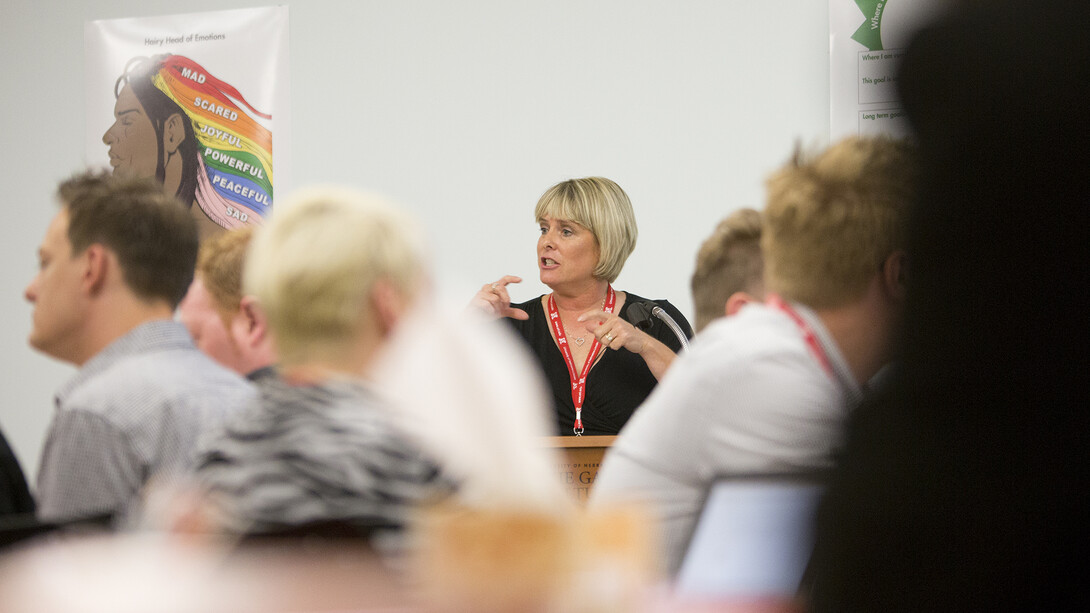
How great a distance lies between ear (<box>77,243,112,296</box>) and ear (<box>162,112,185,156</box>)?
147 inches

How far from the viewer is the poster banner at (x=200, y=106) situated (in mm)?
5008

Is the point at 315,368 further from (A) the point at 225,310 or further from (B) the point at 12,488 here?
(A) the point at 225,310

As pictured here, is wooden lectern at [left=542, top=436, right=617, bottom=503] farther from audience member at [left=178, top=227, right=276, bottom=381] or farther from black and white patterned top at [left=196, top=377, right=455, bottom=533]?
black and white patterned top at [left=196, top=377, right=455, bottom=533]

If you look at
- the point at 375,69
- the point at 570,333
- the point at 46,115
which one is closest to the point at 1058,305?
the point at 570,333

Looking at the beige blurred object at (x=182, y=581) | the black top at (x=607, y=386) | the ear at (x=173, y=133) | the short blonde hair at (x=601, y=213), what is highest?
the beige blurred object at (x=182, y=581)

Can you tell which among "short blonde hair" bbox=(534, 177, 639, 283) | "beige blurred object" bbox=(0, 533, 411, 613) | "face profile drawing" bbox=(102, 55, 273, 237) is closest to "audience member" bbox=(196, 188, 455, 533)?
"beige blurred object" bbox=(0, 533, 411, 613)

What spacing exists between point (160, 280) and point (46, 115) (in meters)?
4.24

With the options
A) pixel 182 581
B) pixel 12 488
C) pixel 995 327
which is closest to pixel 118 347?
pixel 12 488

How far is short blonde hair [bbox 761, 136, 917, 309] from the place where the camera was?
1186 mm

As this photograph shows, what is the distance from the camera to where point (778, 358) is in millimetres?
1164

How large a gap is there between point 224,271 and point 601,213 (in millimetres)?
2078

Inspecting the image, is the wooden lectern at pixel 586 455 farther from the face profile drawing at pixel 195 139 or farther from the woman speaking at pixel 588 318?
the face profile drawing at pixel 195 139

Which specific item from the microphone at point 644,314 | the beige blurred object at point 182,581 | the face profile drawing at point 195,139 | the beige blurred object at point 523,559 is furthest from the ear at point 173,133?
the beige blurred object at point 523,559

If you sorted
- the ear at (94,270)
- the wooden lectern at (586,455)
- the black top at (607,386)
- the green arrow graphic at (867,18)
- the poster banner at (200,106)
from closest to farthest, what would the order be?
the ear at (94,270)
the wooden lectern at (586,455)
the black top at (607,386)
the green arrow graphic at (867,18)
the poster banner at (200,106)
